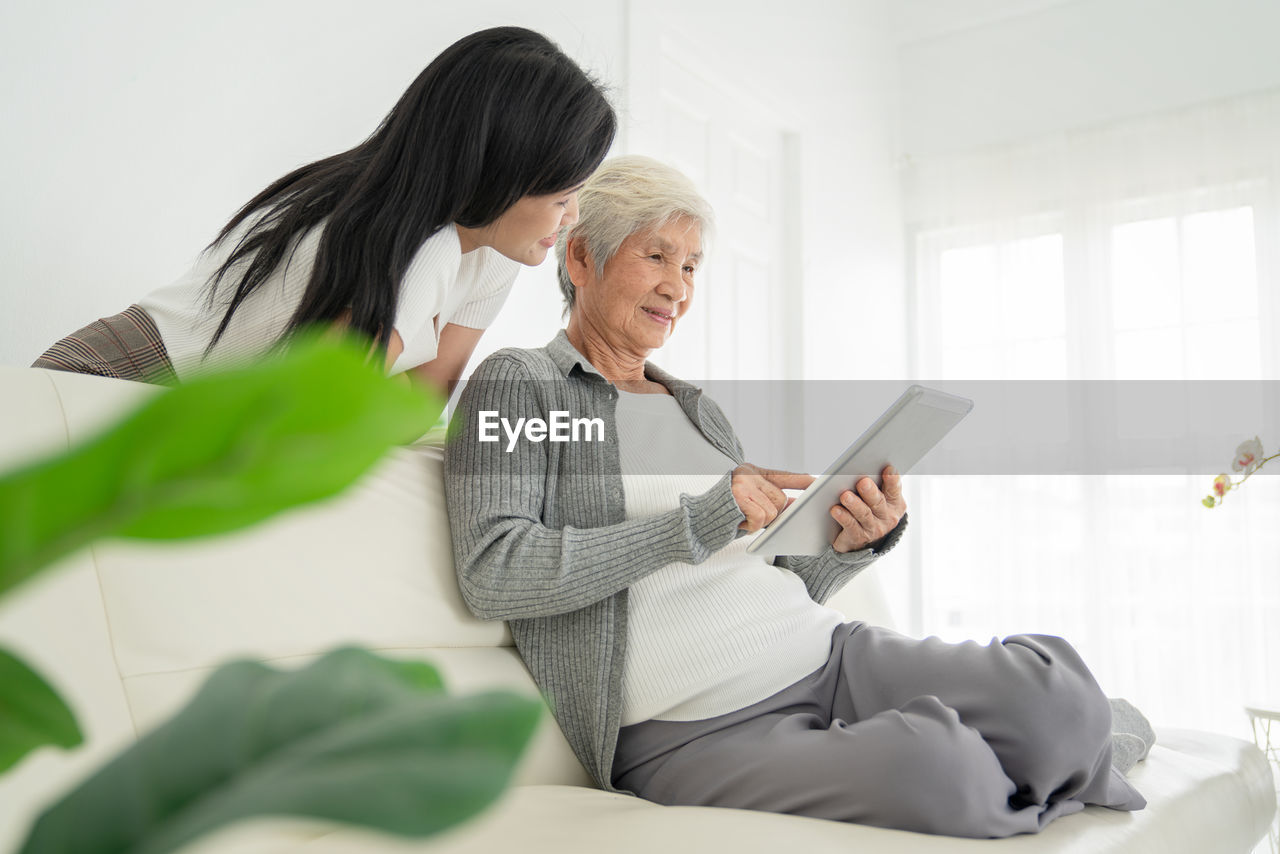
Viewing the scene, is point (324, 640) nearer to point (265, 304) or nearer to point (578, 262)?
point (265, 304)

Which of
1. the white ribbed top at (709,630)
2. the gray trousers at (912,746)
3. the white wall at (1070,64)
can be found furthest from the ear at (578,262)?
the white wall at (1070,64)

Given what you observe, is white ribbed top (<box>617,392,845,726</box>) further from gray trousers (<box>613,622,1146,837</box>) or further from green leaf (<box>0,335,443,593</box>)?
green leaf (<box>0,335,443,593</box>)

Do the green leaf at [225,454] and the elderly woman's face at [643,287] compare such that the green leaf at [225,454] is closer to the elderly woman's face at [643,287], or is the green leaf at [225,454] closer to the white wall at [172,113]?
the elderly woman's face at [643,287]

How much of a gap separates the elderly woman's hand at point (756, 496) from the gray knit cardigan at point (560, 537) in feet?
0.06

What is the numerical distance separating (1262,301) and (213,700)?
4246 mm

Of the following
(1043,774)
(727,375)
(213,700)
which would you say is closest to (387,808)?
(213,700)

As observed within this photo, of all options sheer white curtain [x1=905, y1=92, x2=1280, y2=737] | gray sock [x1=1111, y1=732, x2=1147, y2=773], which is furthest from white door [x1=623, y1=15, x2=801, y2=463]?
gray sock [x1=1111, y1=732, x2=1147, y2=773]

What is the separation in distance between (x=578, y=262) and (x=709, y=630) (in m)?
0.73

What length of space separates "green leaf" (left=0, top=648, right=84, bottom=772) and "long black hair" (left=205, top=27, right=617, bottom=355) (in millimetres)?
1120

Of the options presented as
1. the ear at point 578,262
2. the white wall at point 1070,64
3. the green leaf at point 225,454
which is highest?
the white wall at point 1070,64

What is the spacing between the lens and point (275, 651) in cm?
101

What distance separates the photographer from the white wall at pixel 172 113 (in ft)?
5.02

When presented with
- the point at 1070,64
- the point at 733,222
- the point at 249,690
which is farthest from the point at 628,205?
the point at 1070,64

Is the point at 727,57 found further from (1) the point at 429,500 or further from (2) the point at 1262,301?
(1) the point at 429,500
